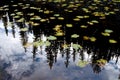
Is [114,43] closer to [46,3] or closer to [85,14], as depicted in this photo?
[85,14]

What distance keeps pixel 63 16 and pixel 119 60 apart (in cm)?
304

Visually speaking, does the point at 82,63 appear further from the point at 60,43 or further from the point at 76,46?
the point at 60,43

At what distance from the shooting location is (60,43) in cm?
502

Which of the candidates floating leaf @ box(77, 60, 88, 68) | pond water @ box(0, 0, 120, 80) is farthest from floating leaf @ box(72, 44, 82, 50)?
floating leaf @ box(77, 60, 88, 68)

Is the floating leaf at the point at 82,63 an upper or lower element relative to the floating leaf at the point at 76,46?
lower

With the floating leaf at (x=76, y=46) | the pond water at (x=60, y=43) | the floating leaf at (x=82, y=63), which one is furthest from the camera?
the floating leaf at (x=76, y=46)

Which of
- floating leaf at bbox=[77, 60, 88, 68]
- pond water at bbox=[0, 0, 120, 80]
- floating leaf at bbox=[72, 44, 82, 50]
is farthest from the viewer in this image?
floating leaf at bbox=[72, 44, 82, 50]

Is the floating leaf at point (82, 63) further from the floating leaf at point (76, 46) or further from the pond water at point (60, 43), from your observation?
the floating leaf at point (76, 46)

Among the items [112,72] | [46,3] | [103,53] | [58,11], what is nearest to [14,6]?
[46,3]

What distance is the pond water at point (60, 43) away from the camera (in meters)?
4.00

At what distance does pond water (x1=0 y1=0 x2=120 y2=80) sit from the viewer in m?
4.00

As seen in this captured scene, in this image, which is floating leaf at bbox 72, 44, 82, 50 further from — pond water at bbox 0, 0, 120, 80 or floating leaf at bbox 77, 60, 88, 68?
floating leaf at bbox 77, 60, 88, 68

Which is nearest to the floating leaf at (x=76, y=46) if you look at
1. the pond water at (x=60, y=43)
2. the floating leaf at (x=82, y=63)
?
the pond water at (x=60, y=43)

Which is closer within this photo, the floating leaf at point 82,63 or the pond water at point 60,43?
the pond water at point 60,43
